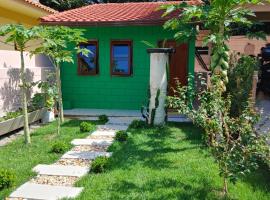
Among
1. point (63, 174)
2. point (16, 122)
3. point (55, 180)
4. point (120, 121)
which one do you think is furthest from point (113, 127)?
point (55, 180)

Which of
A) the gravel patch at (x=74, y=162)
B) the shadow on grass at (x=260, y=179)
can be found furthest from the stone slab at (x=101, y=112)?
the shadow on grass at (x=260, y=179)

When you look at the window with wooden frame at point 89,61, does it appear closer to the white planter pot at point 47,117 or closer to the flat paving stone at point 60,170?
the white planter pot at point 47,117

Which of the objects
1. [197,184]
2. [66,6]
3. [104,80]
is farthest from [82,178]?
[66,6]

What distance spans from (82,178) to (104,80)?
22.1ft

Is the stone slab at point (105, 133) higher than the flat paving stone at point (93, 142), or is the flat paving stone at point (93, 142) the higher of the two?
the stone slab at point (105, 133)

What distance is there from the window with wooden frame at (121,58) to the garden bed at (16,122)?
3216 mm

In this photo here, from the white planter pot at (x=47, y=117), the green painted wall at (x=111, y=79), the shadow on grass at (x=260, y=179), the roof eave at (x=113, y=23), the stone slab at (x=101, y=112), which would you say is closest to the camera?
the shadow on grass at (x=260, y=179)

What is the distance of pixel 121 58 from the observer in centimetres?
1209

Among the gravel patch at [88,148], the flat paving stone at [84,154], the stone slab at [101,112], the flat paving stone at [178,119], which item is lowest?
the flat paving stone at [84,154]

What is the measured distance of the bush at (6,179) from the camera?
5.46 meters

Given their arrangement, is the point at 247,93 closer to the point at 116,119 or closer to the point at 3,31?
the point at 116,119

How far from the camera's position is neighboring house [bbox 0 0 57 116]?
970 centimetres

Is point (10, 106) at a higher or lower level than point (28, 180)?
higher

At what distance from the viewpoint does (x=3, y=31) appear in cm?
663
